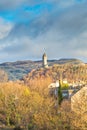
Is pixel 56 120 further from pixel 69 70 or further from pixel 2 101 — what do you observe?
pixel 69 70

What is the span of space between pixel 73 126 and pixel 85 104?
4.76 meters

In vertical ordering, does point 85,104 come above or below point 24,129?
above

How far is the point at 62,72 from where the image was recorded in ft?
622

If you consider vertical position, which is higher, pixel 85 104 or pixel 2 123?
pixel 85 104

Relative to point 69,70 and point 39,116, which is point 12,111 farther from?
point 69,70

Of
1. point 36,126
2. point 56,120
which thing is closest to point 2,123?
point 36,126

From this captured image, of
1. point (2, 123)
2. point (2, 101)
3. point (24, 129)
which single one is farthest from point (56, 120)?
point (2, 101)

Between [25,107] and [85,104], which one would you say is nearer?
[85,104]

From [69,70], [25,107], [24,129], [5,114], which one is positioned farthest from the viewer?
A: [69,70]

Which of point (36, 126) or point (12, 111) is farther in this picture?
point (12, 111)

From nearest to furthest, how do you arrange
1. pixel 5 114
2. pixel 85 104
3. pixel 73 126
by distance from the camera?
pixel 73 126, pixel 85 104, pixel 5 114

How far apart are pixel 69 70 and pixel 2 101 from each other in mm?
120439

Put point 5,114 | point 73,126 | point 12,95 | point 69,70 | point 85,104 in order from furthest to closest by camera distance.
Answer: point 69,70, point 12,95, point 5,114, point 85,104, point 73,126

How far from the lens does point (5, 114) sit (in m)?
66.1
